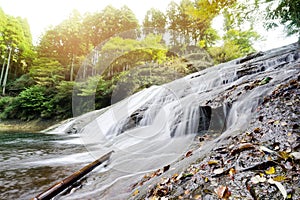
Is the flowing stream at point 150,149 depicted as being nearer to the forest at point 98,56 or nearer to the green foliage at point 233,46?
the forest at point 98,56

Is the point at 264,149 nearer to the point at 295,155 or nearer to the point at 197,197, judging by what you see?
the point at 295,155

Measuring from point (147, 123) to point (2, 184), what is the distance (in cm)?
392

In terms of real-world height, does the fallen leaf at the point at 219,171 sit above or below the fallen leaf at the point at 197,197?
above

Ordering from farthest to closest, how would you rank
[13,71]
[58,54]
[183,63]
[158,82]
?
1. [13,71]
2. [58,54]
3. [183,63]
4. [158,82]

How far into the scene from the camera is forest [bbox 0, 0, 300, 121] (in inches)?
632

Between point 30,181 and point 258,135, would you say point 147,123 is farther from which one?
point 258,135

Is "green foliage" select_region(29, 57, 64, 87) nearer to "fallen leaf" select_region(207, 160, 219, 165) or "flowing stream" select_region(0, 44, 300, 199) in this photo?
"flowing stream" select_region(0, 44, 300, 199)

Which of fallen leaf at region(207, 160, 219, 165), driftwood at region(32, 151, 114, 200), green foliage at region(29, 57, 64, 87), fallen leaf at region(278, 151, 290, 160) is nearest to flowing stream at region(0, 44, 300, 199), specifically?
driftwood at region(32, 151, 114, 200)

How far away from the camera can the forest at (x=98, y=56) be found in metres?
16.1

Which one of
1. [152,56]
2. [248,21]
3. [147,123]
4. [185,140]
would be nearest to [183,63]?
[152,56]

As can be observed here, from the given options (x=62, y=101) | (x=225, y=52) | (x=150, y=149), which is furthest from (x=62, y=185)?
(x=225, y=52)

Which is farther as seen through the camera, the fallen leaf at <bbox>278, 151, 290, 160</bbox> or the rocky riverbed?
A: the fallen leaf at <bbox>278, 151, 290, 160</bbox>

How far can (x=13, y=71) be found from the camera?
26.2 m

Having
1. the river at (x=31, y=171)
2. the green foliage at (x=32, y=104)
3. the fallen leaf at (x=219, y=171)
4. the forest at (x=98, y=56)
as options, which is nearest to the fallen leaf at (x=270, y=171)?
the fallen leaf at (x=219, y=171)
